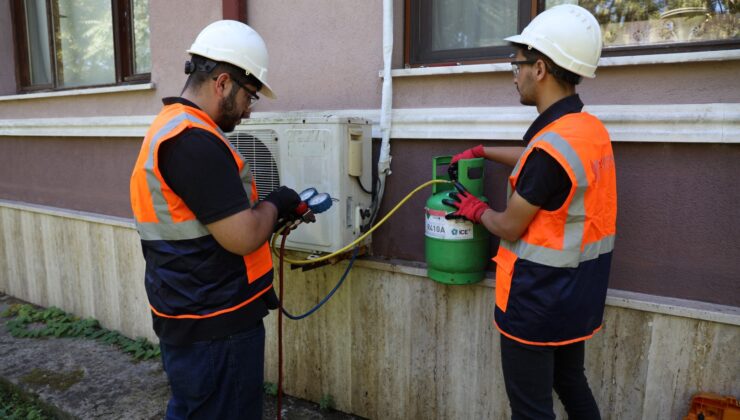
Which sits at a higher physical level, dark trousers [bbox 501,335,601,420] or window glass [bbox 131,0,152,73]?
window glass [bbox 131,0,152,73]

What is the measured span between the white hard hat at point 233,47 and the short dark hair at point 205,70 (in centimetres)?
2

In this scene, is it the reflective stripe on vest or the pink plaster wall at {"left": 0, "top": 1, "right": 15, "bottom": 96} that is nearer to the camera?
the reflective stripe on vest

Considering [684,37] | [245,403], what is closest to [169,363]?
[245,403]

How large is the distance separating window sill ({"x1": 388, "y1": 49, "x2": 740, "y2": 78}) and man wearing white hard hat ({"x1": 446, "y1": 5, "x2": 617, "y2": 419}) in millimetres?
383

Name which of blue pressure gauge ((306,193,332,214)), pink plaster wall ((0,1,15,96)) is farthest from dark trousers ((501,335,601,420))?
pink plaster wall ((0,1,15,96))

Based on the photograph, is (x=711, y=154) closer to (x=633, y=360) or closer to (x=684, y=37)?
(x=684, y=37)

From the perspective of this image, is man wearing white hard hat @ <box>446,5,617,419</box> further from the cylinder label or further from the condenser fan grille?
the condenser fan grille

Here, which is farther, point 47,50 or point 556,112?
point 47,50

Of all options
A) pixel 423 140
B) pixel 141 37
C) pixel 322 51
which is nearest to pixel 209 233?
pixel 423 140

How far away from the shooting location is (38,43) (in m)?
5.12

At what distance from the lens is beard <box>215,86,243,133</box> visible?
6.38ft

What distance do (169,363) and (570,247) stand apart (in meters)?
1.52

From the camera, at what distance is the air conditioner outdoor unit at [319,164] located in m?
2.57

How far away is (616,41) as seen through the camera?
7.99 ft
